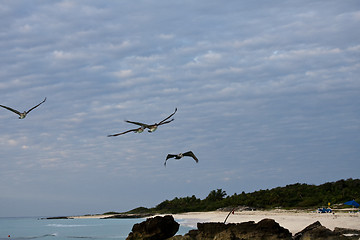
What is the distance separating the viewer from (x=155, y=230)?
30375mm

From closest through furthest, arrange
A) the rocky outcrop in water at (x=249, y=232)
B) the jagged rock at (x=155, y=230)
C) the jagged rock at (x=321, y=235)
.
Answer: the jagged rock at (x=321, y=235) < the rocky outcrop in water at (x=249, y=232) < the jagged rock at (x=155, y=230)

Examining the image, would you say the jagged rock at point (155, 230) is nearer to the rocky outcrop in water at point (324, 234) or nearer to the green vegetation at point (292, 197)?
the rocky outcrop in water at point (324, 234)

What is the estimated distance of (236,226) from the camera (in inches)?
1094

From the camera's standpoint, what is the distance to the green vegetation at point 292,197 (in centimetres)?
7256

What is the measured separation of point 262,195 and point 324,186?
1183 cm

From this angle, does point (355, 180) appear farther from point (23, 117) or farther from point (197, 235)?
point (23, 117)

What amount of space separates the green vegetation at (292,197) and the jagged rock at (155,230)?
4179 cm

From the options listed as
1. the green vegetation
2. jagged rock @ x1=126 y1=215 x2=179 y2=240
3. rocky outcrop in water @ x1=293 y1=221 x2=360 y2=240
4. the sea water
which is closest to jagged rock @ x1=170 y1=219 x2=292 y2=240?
rocky outcrop in water @ x1=293 y1=221 x2=360 y2=240

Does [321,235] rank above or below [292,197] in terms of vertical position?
below

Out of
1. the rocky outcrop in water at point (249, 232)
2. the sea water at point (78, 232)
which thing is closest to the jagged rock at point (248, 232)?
the rocky outcrop in water at point (249, 232)

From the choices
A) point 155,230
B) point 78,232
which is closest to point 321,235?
point 155,230

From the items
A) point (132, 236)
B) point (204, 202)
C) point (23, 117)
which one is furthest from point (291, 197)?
point (23, 117)

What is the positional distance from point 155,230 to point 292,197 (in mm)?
Result: 56821

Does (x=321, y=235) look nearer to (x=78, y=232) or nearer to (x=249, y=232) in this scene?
(x=249, y=232)
